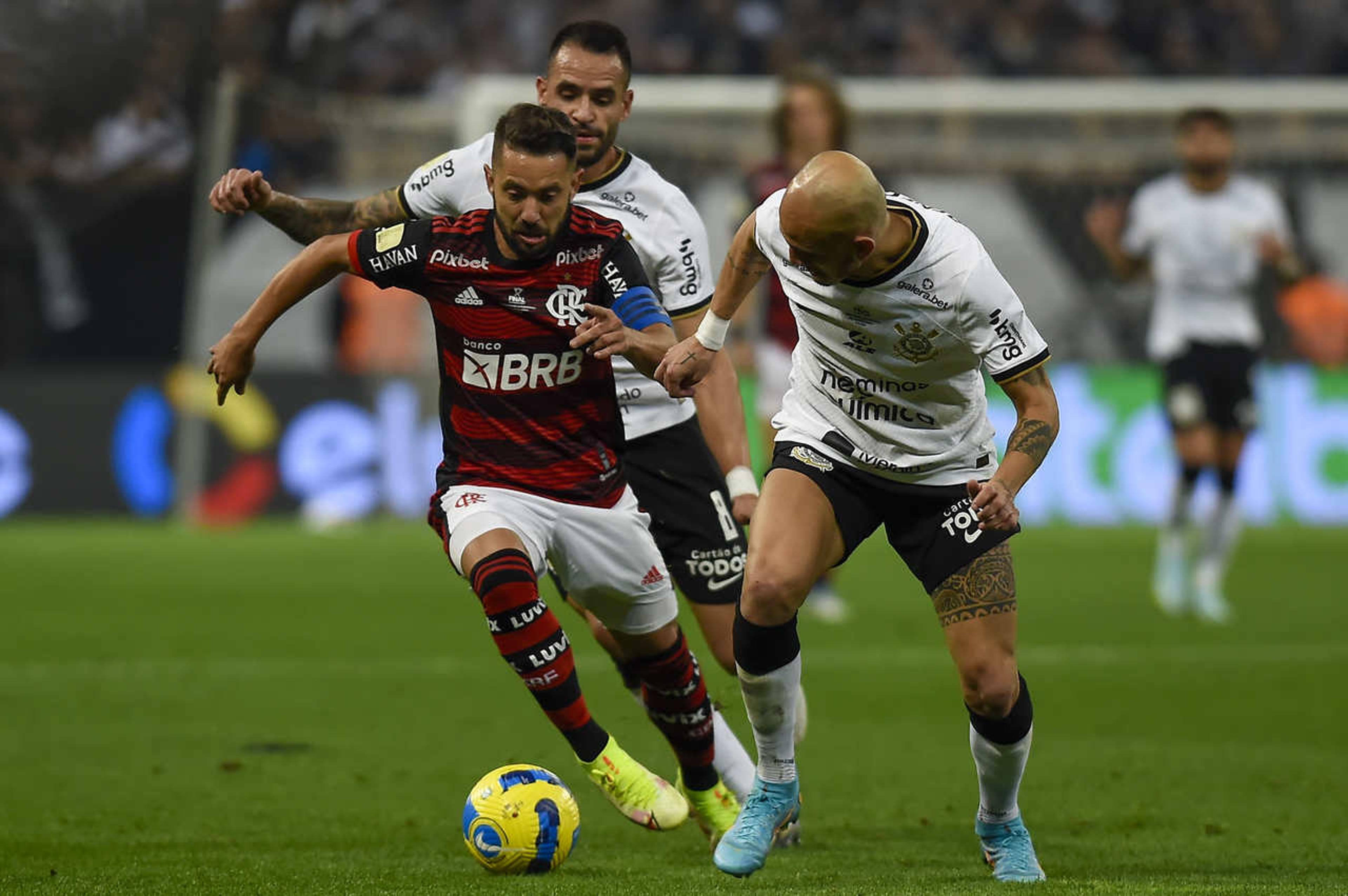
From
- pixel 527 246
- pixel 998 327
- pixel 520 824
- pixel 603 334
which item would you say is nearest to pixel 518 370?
pixel 527 246

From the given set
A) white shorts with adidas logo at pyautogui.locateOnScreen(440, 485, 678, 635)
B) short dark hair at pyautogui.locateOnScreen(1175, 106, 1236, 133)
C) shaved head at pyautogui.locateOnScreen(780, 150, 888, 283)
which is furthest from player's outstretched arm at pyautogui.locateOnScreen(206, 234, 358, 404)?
short dark hair at pyautogui.locateOnScreen(1175, 106, 1236, 133)

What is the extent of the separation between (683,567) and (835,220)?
1.86 meters

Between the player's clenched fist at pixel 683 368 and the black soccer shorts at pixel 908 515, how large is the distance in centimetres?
33

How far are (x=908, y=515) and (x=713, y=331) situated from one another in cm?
73

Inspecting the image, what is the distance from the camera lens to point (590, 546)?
563 cm

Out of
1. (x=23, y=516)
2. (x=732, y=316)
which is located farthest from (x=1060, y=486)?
(x=732, y=316)

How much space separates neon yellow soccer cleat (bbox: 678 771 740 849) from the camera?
583 cm

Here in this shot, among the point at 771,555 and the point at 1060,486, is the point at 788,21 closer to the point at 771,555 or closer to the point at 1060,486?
the point at 1060,486

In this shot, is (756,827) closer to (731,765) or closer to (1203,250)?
(731,765)

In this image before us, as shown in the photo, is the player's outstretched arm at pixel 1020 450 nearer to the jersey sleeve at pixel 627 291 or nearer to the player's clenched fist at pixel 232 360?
the jersey sleeve at pixel 627 291

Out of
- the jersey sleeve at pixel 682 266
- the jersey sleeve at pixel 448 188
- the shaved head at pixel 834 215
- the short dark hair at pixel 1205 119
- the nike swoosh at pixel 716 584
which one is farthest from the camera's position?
the short dark hair at pixel 1205 119

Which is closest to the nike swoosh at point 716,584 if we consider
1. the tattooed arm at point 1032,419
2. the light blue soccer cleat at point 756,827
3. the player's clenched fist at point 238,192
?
the light blue soccer cleat at point 756,827

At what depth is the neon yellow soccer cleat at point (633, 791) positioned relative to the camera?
5.50 m

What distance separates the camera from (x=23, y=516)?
56.6ft
